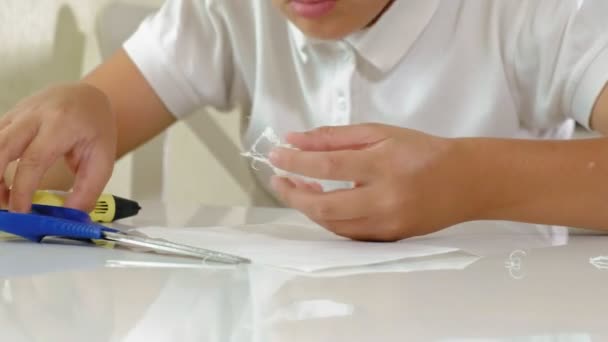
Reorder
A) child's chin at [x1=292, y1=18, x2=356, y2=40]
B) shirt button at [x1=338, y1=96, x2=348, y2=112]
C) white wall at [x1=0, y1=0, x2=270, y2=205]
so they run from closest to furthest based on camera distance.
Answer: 1. child's chin at [x1=292, y1=18, x2=356, y2=40]
2. shirt button at [x1=338, y1=96, x2=348, y2=112]
3. white wall at [x1=0, y1=0, x2=270, y2=205]

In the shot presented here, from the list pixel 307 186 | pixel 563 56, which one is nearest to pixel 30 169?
pixel 307 186

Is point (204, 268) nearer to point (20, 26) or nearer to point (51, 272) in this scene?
point (51, 272)

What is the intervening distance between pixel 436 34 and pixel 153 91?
0.28 m

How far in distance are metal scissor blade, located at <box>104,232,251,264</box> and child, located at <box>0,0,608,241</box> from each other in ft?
0.23

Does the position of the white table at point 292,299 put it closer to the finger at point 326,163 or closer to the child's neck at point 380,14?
the finger at point 326,163

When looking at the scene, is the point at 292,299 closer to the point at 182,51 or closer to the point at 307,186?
the point at 307,186

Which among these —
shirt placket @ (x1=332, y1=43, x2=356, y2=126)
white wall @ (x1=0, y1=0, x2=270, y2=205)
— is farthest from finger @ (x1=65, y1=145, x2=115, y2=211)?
white wall @ (x1=0, y1=0, x2=270, y2=205)

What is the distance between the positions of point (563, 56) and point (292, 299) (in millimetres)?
397

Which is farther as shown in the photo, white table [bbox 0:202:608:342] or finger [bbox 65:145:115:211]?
finger [bbox 65:145:115:211]

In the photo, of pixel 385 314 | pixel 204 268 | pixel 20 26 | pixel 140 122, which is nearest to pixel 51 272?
pixel 204 268

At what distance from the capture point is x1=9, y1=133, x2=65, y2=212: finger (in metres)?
0.50

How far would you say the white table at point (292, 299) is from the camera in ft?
0.97

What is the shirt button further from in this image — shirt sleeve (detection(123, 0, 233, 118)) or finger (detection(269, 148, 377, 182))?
finger (detection(269, 148, 377, 182))

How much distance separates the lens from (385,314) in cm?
32
